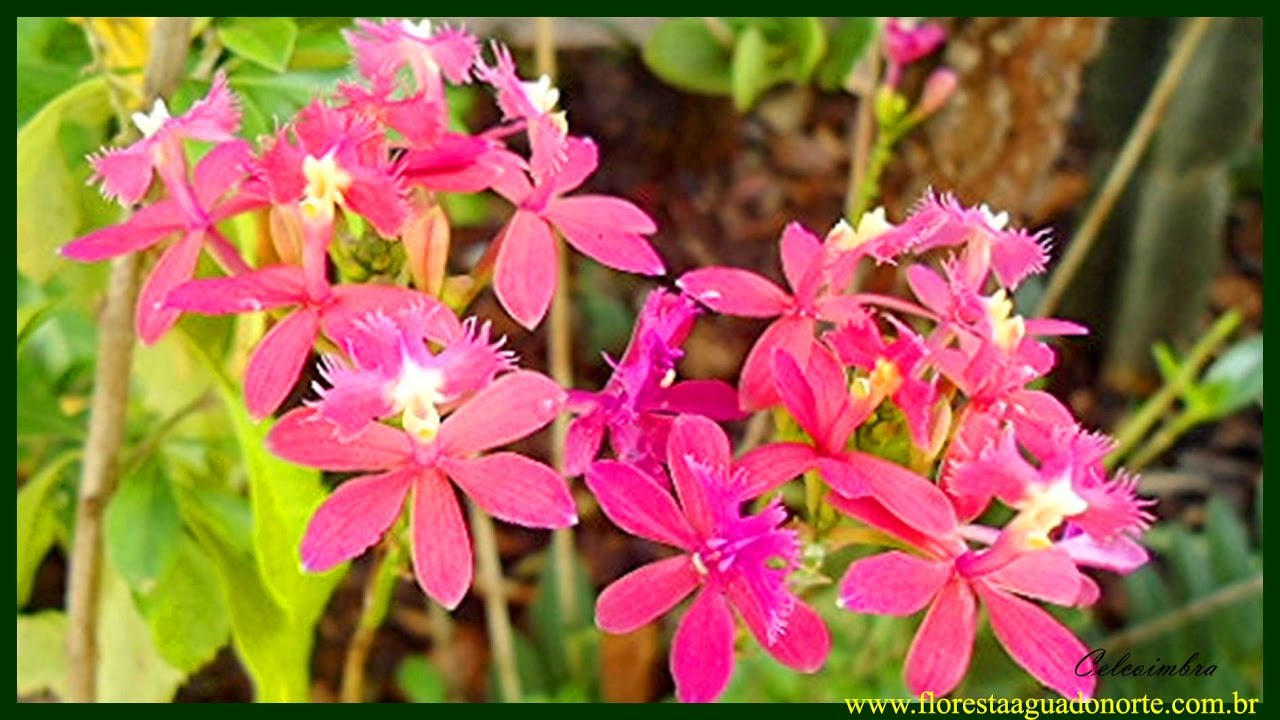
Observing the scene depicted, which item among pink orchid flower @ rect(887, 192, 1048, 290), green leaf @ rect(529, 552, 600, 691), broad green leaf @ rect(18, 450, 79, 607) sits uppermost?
pink orchid flower @ rect(887, 192, 1048, 290)

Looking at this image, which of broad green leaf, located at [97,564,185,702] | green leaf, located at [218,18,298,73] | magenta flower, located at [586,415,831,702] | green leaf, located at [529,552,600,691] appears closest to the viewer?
magenta flower, located at [586,415,831,702]

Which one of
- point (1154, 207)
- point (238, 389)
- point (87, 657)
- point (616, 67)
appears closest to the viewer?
point (238, 389)

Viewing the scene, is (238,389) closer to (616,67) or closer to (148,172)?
(148,172)

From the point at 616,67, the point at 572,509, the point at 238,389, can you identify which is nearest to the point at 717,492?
the point at 572,509

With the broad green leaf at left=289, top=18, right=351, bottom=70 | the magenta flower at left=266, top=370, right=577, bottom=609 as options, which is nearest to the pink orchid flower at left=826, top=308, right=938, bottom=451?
the magenta flower at left=266, top=370, right=577, bottom=609

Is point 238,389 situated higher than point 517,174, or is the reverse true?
point 517,174

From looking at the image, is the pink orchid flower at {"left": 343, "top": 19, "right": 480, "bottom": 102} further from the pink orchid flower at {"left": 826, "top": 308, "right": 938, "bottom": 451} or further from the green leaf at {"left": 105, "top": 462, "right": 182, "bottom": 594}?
the green leaf at {"left": 105, "top": 462, "right": 182, "bottom": 594}

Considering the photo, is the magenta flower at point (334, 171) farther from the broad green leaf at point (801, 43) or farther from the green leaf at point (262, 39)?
the broad green leaf at point (801, 43)
